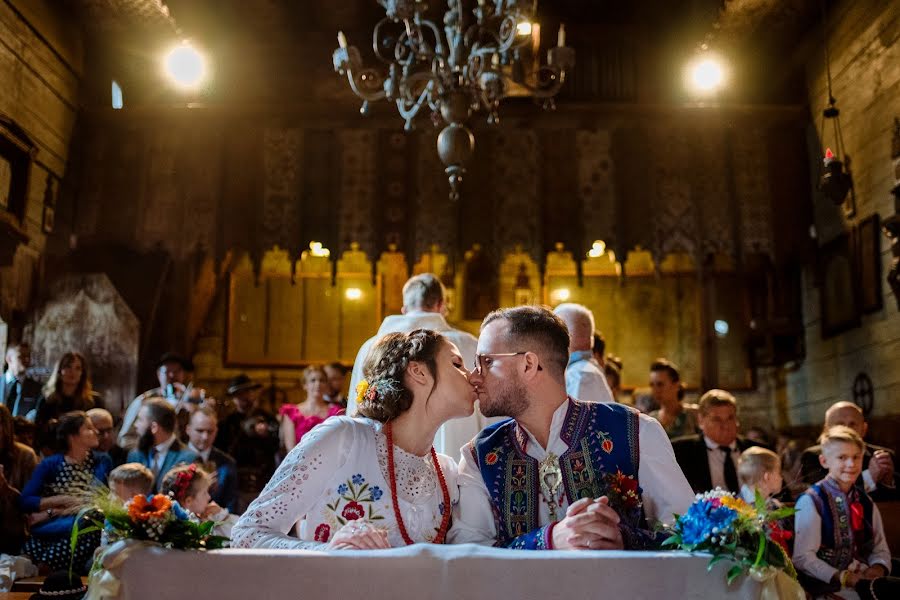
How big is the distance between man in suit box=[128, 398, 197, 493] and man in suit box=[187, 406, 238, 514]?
9 centimetres

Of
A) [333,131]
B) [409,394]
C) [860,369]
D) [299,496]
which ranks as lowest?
[299,496]

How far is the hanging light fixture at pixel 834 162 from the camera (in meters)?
7.90

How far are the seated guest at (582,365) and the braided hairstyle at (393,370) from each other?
160cm

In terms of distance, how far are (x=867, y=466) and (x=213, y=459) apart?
4293mm

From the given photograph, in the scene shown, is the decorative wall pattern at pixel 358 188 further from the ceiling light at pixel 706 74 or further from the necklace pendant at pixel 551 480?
the necklace pendant at pixel 551 480

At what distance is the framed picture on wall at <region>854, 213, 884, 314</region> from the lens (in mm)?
7754

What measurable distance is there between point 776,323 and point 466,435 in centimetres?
672

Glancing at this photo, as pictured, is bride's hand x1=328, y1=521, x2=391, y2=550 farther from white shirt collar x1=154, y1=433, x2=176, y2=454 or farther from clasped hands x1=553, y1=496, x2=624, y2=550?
white shirt collar x1=154, y1=433, x2=176, y2=454

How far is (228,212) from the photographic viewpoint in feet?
30.1

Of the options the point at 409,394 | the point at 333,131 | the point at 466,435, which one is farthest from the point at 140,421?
the point at 333,131

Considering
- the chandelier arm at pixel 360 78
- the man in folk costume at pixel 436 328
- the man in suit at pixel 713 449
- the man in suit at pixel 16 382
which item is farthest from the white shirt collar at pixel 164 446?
the man in suit at pixel 713 449

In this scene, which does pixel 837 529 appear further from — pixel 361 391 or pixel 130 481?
pixel 130 481

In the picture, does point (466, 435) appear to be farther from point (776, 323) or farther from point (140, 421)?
point (776, 323)

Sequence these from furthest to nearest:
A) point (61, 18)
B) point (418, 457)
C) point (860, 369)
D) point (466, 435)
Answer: point (61, 18)
point (860, 369)
point (466, 435)
point (418, 457)
